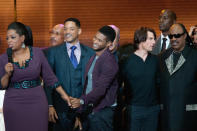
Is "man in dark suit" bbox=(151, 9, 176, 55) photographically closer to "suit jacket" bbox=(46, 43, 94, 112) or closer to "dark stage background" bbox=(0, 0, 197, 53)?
"suit jacket" bbox=(46, 43, 94, 112)

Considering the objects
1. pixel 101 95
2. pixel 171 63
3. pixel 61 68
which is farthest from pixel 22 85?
pixel 171 63

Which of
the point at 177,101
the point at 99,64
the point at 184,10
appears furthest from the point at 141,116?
the point at 184,10

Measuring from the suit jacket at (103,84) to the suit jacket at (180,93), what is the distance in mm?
589

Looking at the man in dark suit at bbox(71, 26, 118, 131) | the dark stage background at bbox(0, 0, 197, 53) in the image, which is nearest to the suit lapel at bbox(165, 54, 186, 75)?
the man in dark suit at bbox(71, 26, 118, 131)

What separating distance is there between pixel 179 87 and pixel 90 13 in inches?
146

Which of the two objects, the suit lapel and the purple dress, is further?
the suit lapel

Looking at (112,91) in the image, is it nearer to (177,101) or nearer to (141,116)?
(141,116)

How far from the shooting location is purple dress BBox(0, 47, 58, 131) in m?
3.43

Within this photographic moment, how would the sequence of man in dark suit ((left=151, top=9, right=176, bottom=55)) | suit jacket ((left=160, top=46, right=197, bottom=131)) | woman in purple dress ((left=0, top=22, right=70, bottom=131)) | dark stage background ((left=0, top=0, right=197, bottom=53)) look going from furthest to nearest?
dark stage background ((left=0, top=0, right=197, bottom=53)) < man in dark suit ((left=151, top=9, right=176, bottom=55)) < suit jacket ((left=160, top=46, right=197, bottom=131)) < woman in purple dress ((left=0, top=22, right=70, bottom=131))

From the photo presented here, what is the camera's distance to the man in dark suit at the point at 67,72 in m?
3.77

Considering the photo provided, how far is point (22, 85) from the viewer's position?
345 cm

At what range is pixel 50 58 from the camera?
3811 millimetres

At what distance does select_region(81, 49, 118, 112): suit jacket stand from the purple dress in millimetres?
432

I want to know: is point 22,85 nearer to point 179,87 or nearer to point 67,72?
point 67,72
